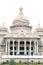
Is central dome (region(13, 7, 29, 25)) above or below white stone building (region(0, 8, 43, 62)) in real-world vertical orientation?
above

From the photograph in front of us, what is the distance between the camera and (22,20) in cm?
5638

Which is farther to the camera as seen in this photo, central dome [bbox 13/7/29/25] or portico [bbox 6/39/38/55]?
central dome [bbox 13/7/29/25]

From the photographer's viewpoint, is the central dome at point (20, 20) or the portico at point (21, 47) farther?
the central dome at point (20, 20)

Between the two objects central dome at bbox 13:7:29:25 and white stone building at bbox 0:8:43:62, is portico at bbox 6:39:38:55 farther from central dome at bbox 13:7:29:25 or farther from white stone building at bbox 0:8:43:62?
central dome at bbox 13:7:29:25

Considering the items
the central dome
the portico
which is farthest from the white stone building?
the central dome

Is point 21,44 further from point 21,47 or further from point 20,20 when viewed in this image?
point 20,20

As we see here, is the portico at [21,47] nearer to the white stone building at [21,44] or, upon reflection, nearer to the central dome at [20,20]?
the white stone building at [21,44]

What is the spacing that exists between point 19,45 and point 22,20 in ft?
23.6

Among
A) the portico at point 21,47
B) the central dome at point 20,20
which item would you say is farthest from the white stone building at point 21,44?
the central dome at point 20,20

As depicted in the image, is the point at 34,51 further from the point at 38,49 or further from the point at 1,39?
the point at 1,39

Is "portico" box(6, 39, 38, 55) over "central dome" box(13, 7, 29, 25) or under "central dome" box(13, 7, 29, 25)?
under

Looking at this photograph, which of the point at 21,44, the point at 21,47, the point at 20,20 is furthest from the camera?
the point at 20,20

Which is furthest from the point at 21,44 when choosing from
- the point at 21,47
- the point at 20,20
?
the point at 20,20

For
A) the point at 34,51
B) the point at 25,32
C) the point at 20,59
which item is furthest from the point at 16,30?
the point at 20,59
